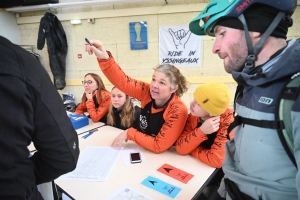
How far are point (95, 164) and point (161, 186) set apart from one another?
477mm

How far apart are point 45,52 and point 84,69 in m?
0.99

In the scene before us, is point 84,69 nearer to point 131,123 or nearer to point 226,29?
point 131,123

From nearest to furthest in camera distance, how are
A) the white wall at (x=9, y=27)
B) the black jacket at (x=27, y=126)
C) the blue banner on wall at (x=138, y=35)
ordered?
the black jacket at (x=27, y=126), the blue banner on wall at (x=138, y=35), the white wall at (x=9, y=27)

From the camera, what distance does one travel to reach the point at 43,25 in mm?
3594

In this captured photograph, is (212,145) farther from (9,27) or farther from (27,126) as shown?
(9,27)

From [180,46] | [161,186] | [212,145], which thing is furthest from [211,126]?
[180,46]

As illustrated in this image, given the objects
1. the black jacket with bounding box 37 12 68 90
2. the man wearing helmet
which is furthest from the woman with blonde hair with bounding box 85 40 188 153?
the black jacket with bounding box 37 12 68 90

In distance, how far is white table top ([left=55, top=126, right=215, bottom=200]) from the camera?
38.6 inches

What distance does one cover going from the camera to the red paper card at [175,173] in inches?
42.7

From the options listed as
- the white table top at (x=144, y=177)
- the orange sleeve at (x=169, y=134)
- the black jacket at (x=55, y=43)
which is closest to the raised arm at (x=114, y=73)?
the orange sleeve at (x=169, y=134)

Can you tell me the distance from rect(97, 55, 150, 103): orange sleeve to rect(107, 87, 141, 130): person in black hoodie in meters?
0.51

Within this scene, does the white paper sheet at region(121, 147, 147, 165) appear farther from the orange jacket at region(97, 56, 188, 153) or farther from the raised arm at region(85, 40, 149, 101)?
the raised arm at region(85, 40, 149, 101)

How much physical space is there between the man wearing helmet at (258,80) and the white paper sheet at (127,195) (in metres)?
0.43

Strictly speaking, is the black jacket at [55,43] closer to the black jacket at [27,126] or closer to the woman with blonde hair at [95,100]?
the woman with blonde hair at [95,100]
